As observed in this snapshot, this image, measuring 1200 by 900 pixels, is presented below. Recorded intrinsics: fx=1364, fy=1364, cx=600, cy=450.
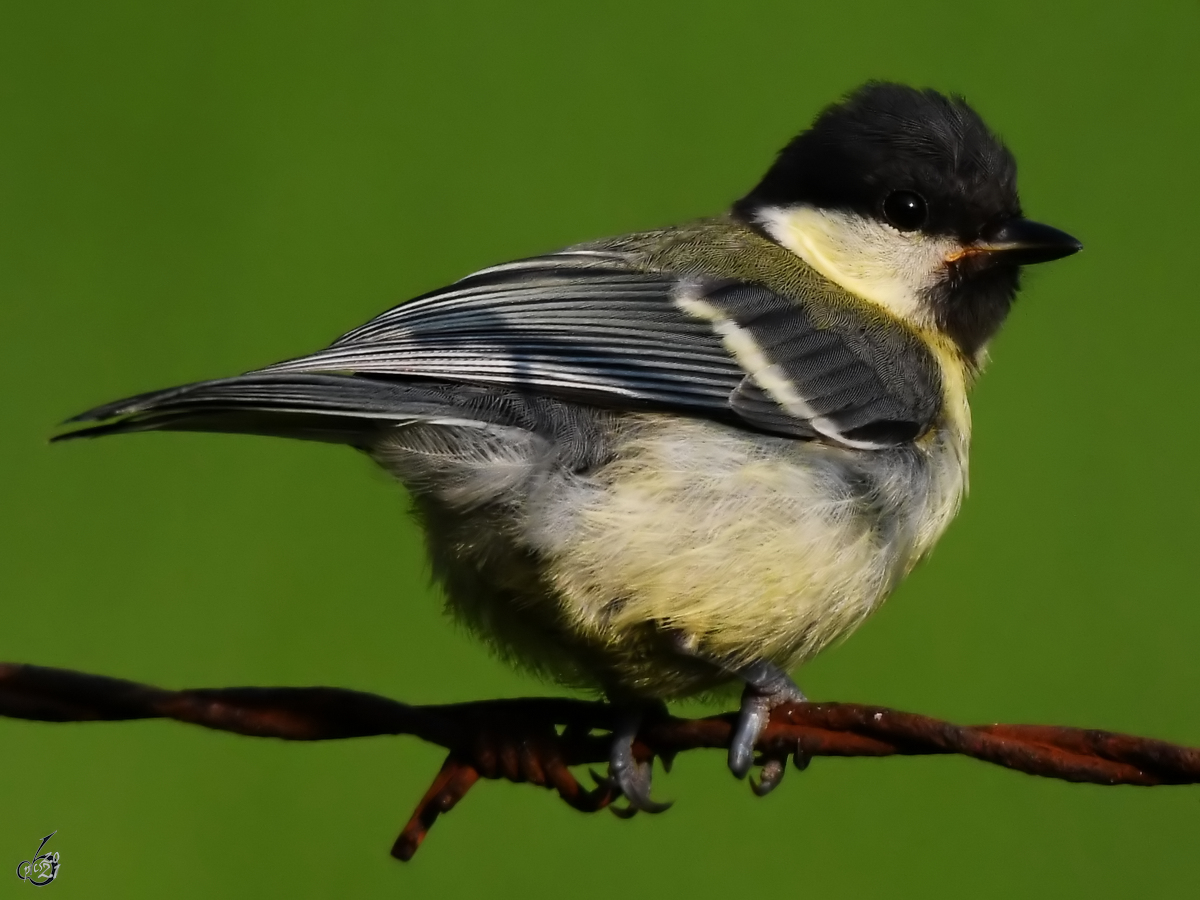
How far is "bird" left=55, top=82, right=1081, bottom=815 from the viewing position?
2016 millimetres

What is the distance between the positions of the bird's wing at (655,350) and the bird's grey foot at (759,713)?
394mm

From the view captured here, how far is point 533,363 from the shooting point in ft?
6.74

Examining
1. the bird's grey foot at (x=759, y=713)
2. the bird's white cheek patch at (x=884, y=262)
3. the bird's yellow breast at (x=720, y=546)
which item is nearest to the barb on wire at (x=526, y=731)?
the bird's grey foot at (x=759, y=713)

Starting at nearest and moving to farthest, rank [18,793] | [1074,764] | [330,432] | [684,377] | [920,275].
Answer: [1074,764]
[330,432]
[684,377]
[920,275]
[18,793]

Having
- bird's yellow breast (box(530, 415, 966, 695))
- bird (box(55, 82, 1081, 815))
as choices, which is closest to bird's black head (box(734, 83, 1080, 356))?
bird (box(55, 82, 1081, 815))

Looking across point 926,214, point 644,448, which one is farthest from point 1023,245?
point 644,448

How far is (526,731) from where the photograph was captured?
1.94 m

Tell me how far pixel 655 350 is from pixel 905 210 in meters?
0.74

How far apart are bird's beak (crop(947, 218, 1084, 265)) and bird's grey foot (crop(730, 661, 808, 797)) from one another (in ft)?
3.13

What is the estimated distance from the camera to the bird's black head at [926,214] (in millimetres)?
2598

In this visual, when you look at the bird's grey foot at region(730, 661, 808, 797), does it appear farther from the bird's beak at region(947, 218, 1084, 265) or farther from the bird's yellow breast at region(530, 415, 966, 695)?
the bird's beak at region(947, 218, 1084, 265)

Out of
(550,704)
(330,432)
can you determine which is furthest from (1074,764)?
(330,432)

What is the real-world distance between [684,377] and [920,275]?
72 cm

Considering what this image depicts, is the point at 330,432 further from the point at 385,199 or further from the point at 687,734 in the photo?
the point at 385,199
